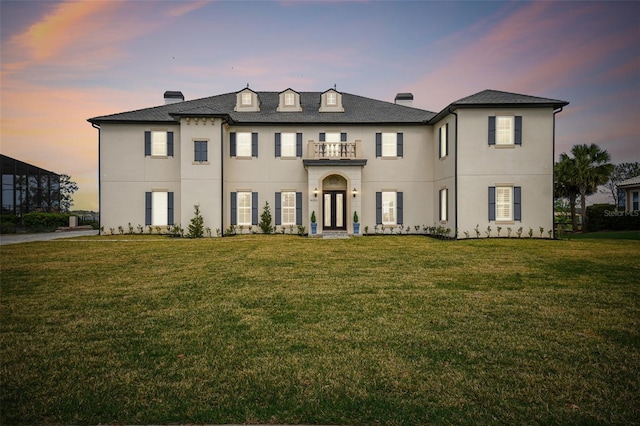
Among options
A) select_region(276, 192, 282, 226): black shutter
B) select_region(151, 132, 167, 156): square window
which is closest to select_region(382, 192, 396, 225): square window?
select_region(276, 192, 282, 226): black shutter

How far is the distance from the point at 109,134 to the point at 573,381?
2364 centimetres

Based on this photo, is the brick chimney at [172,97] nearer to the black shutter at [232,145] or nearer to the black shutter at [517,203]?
the black shutter at [232,145]

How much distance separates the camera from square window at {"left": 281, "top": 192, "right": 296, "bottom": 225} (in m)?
21.4

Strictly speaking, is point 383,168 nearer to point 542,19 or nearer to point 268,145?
point 268,145

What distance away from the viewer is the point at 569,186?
28828mm

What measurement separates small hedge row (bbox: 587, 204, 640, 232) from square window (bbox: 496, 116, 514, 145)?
16.5 m

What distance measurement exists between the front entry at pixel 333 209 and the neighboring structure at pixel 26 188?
24.5 m

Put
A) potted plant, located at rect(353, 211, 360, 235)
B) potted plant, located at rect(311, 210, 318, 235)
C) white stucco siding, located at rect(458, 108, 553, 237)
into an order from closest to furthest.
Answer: white stucco siding, located at rect(458, 108, 553, 237) → potted plant, located at rect(311, 210, 318, 235) → potted plant, located at rect(353, 211, 360, 235)

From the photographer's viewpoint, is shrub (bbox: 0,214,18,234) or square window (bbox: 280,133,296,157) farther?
shrub (bbox: 0,214,18,234)

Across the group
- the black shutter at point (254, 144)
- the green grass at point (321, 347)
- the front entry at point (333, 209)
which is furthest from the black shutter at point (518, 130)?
the black shutter at point (254, 144)

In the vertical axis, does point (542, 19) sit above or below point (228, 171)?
above

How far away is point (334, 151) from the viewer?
21.0 meters

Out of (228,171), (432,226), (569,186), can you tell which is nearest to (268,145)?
(228,171)

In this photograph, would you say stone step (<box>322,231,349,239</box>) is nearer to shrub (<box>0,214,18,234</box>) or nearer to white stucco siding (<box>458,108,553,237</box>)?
white stucco siding (<box>458,108,553,237</box>)
